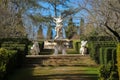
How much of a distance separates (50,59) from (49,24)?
1251 inches

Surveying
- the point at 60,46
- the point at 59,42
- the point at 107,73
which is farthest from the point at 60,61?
the point at 107,73

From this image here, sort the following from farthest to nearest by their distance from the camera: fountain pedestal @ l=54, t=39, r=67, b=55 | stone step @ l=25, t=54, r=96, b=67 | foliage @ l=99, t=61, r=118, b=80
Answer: fountain pedestal @ l=54, t=39, r=67, b=55 → stone step @ l=25, t=54, r=96, b=67 → foliage @ l=99, t=61, r=118, b=80

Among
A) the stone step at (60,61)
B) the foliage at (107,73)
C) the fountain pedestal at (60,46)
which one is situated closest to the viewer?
the foliage at (107,73)

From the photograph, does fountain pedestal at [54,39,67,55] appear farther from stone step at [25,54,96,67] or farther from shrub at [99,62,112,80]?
shrub at [99,62,112,80]

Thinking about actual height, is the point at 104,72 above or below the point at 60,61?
above

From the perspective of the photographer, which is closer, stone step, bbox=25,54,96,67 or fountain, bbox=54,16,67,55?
stone step, bbox=25,54,96,67

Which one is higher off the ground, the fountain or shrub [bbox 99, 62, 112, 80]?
the fountain

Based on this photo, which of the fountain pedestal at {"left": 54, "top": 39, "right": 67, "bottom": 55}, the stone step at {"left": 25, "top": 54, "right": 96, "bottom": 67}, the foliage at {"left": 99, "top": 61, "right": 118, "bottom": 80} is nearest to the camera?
the foliage at {"left": 99, "top": 61, "right": 118, "bottom": 80}

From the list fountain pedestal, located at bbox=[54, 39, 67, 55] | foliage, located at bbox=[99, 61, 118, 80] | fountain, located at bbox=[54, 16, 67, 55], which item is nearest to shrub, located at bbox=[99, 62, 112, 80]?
foliage, located at bbox=[99, 61, 118, 80]

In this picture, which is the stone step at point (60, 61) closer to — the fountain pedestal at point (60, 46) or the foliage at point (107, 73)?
the fountain pedestal at point (60, 46)

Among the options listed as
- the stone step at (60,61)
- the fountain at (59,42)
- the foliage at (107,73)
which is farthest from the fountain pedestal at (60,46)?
the foliage at (107,73)

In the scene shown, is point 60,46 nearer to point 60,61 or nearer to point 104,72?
point 60,61

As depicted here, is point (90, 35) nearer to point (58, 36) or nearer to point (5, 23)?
point (58, 36)

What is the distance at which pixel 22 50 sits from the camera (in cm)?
2372
